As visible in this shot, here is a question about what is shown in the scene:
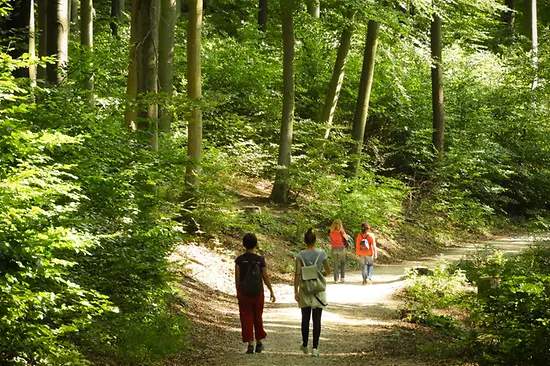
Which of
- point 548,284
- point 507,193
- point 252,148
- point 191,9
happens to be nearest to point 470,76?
point 507,193

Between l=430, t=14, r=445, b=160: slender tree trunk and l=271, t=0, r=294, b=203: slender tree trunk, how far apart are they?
8.47 metres

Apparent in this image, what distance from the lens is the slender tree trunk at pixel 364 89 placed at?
75.8 ft

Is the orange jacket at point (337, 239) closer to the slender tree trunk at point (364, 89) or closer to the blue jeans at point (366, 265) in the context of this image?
the blue jeans at point (366, 265)

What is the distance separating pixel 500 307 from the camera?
7.97 m

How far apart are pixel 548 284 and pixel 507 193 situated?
77.3 feet

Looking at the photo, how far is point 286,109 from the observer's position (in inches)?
823

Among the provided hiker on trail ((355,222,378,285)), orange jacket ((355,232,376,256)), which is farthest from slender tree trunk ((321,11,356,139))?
orange jacket ((355,232,376,256))

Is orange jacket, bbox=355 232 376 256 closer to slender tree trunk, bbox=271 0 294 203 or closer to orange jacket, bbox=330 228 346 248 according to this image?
orange jacket, bbox=330 228 346 248

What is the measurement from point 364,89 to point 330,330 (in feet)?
43.7

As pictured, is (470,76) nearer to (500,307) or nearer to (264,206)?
(264,206)

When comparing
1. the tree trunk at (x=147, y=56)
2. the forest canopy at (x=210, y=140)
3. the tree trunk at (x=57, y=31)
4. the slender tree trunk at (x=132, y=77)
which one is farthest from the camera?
the tree trunk at (x=147, y=56)

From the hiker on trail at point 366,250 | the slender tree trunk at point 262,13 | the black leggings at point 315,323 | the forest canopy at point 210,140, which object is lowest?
the black leggings at point 315,323

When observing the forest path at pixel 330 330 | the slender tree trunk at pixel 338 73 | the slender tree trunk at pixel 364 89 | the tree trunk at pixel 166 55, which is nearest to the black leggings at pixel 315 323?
the forest path at pixel 330 330

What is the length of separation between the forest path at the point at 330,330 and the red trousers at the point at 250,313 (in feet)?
0.95
